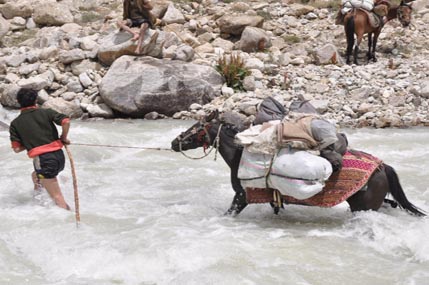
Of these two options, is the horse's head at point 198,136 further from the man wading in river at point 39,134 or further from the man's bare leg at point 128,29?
the man's bare leg at point 128,29

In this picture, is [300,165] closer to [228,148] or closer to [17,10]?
[228,148]

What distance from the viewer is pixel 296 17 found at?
690 inches

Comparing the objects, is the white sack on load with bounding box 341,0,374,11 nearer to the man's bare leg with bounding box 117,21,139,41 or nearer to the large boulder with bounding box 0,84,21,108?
the man's bare leg with bounding box 117,21,139,41

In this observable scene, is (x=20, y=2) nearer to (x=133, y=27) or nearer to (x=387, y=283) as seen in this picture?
(x=133, y=27)

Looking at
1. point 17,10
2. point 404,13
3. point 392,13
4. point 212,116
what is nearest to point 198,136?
point 212,116

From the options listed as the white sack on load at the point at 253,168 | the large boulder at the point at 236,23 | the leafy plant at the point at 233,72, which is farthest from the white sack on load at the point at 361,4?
the white sack on load at the point at 253,168

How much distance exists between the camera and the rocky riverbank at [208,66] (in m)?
11.4

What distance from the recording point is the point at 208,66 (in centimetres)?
1245

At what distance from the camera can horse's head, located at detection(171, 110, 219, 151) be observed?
5.06 meters

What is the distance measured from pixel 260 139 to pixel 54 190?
219 centimetres

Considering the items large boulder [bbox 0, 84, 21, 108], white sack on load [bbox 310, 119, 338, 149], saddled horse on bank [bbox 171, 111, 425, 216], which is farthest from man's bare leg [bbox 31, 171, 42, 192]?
large boulder [bbox 0, 84, 21, 108]

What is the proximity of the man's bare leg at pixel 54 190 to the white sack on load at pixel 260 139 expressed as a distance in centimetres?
193

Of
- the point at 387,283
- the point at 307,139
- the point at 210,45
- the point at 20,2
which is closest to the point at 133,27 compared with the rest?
the point at 210,45

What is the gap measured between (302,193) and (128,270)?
4.86ft
